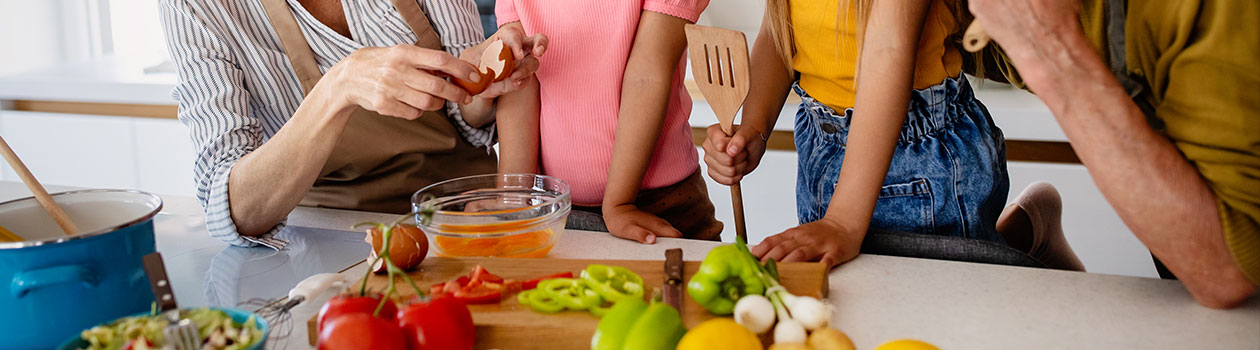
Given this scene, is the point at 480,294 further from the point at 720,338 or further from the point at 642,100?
the point at 642,100

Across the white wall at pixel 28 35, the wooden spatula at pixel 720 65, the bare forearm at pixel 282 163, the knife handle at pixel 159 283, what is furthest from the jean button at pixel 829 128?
the white wall at pixel 28 35

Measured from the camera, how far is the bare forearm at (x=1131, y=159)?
2.39 ft

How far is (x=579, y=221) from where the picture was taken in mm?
1115

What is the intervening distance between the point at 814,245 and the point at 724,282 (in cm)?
22

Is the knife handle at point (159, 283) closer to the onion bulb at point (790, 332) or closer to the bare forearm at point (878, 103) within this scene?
the onion bulb at point (790, 332)

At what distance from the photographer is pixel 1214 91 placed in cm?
71

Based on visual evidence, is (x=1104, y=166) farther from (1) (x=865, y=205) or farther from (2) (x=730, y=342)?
(2) (x=730, y=342)

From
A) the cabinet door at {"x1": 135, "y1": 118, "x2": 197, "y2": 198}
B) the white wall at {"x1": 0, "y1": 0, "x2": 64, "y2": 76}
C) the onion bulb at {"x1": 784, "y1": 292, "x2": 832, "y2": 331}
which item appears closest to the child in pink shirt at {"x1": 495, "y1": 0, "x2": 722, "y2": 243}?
the onion bulb at {"x1": 784, "y1": 292, "x2": 832, "y2": 331}

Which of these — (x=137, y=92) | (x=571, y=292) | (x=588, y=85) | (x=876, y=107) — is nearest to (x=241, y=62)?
(x=588, y=85)

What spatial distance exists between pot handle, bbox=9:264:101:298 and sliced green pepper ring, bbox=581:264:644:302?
0.36 metres

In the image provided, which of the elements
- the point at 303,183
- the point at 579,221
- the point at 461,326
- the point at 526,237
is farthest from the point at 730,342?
the point at 303,183

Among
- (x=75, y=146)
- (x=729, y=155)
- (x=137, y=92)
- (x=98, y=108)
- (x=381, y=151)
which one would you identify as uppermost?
(x=729, y=155)

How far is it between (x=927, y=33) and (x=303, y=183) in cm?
76

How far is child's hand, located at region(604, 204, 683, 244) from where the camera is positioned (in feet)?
3.31
